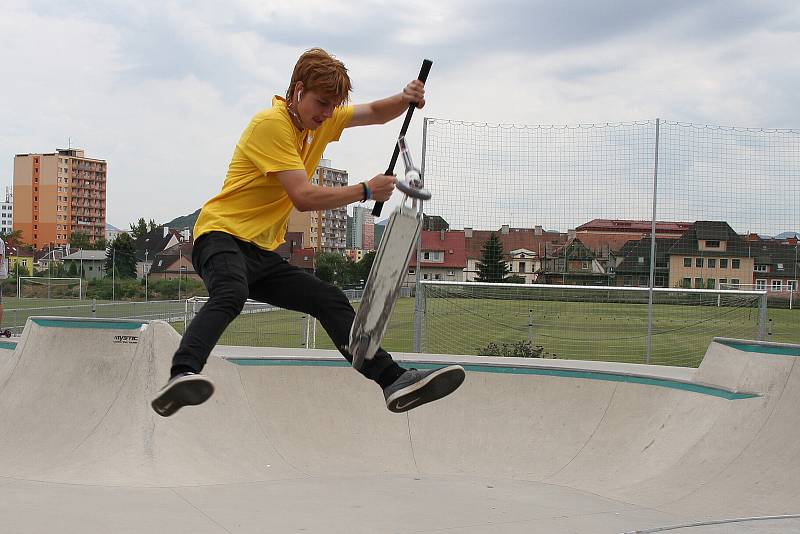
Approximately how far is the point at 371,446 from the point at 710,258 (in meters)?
6.42

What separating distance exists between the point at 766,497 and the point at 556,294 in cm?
699

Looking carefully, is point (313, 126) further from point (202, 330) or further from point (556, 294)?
point (556, 294)

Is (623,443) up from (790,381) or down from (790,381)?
down

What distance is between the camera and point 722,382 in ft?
21.8

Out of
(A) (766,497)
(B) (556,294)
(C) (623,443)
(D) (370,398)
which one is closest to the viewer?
(A) (766,497)

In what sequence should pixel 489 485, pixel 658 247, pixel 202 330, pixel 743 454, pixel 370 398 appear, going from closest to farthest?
1. pixel 202 330
2. pixel 743 454
3. pixel 489 485
4. pixel 370 398
5. pixel 658 247

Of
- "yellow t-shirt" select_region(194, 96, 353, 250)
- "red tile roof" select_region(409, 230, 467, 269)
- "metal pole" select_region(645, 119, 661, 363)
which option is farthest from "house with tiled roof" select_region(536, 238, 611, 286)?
"yellow t-shirt" select_region(194, 96, 353, 250)

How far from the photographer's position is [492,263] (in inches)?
461

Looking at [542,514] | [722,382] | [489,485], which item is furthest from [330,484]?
[722,382]

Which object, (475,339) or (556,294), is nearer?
Result: (556,294)

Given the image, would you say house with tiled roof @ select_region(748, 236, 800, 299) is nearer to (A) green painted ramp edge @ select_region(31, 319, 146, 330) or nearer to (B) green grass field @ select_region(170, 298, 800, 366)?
(B) green grass field @ select_region(170, 298, 800, 366)

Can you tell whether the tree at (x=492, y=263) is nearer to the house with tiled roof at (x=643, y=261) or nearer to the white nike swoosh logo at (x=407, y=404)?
the house with tiled roof at (x=643, y=261)

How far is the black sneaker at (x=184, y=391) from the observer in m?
3.33

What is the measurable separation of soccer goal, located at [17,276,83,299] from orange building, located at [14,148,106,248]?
101 metres
